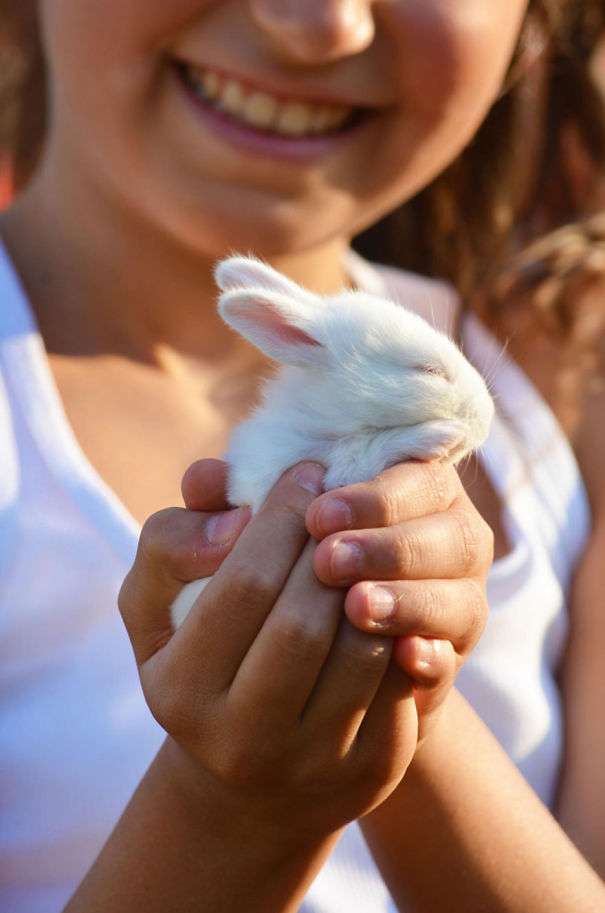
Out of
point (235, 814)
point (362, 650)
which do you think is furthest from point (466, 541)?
point (235, 814)

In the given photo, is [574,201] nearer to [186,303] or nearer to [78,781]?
[186,303]

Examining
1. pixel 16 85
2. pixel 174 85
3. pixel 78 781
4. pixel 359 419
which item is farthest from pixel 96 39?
pixel 78 781

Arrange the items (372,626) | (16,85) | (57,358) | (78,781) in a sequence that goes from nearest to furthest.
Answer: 1. (372,626)
2. (78,781)
3. (57,358)
4. (16,85)

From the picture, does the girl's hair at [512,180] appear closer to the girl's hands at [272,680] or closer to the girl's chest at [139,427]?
the girl's chest at [139,427]

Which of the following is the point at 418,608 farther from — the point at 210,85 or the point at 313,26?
the point at 210,85

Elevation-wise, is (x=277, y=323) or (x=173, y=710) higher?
(x=277, y=323)

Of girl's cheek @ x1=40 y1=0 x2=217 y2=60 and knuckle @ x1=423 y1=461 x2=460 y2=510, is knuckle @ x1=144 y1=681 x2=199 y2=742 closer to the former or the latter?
knuckle @ x1=423 y1=461 x2=460 y2=510
